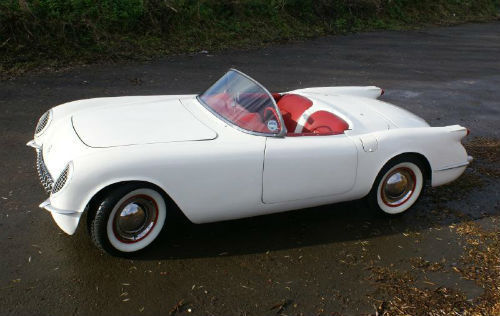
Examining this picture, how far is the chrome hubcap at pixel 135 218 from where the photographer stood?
3549mm

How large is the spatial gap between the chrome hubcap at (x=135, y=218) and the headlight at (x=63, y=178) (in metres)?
0.42

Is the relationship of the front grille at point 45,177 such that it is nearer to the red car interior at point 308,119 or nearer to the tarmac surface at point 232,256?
the tarmac surface at point 232,256

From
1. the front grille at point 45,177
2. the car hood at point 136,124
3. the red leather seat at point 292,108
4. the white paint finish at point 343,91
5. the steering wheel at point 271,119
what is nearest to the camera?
the front grille at point 45,177

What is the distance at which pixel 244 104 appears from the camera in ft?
13.9

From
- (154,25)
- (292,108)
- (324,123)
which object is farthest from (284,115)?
(154,25)

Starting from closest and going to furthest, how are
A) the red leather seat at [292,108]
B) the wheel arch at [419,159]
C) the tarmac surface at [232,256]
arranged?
the tarmac surface at [232,256]
the wheel arch at [419,159]
the red leather seat at [292,108]

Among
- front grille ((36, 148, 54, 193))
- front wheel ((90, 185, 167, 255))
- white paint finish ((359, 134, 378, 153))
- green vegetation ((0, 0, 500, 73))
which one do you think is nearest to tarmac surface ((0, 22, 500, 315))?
front wheel ((90, 185, 167, 255))

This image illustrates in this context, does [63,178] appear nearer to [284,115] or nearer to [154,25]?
[284,115]

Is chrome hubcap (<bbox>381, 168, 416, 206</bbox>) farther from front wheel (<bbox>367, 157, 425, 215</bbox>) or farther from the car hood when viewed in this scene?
the car hood

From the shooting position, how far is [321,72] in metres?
9.49

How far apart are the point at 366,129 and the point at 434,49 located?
909cm

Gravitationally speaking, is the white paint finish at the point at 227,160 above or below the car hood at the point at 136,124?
below

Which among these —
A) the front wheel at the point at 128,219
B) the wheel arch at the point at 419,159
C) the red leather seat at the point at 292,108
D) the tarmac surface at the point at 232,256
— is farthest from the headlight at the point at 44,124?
the wheel arch at the point at 419,159

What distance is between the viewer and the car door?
3.81 metres
